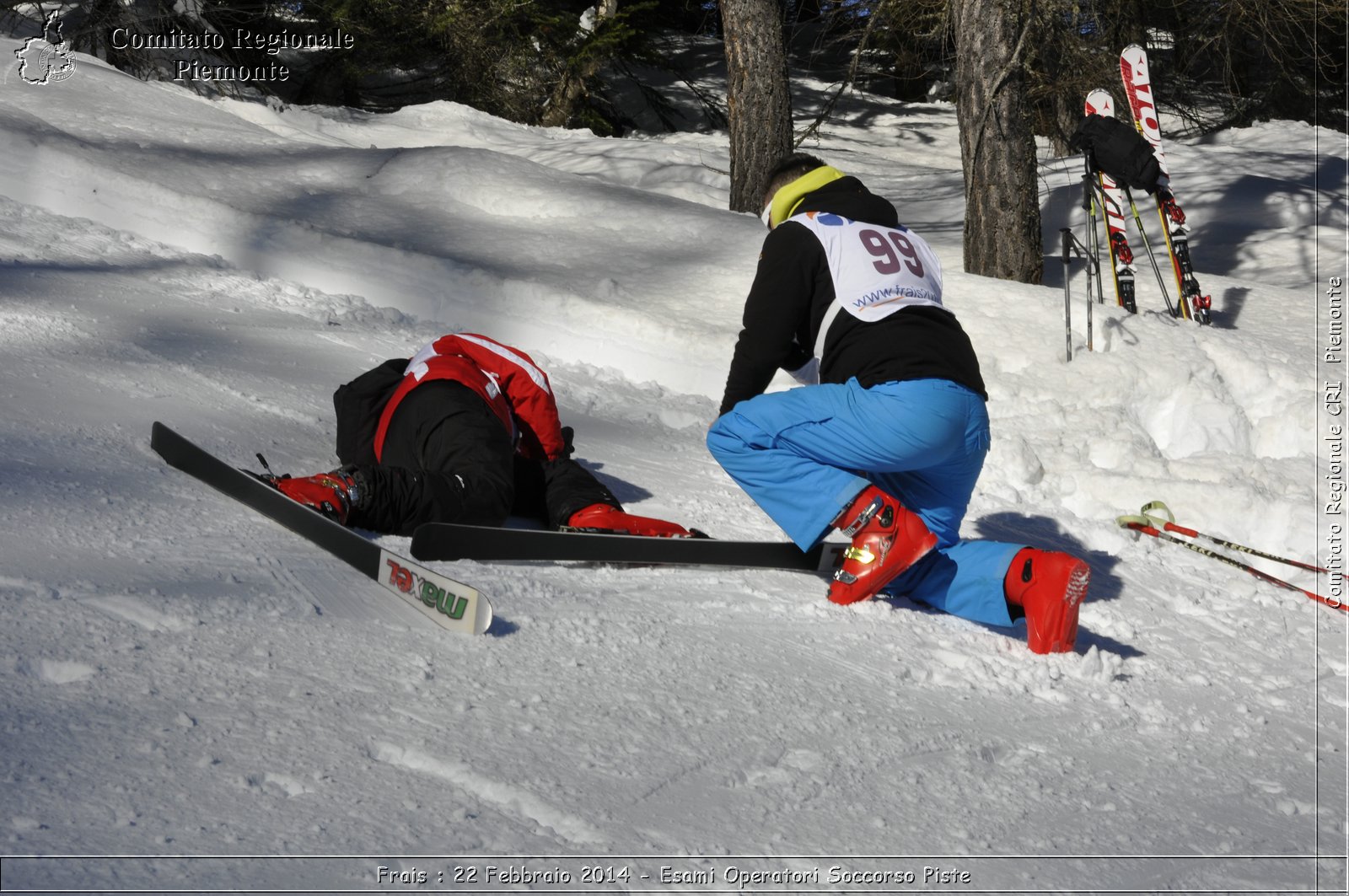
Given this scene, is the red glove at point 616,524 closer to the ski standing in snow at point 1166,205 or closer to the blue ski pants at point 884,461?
the blue ski pants at point 884,461

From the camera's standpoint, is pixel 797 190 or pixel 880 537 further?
pixel 797 190

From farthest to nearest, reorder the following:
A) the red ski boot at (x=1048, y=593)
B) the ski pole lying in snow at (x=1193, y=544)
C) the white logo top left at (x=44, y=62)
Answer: the white logo top left at (x=44, y=62), the ski pole lying in snow at (x=1193, y=544), the red ski boot at (x=1048, y=593)

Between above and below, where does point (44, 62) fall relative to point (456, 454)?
above

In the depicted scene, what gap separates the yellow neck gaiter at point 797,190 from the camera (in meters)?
3.32

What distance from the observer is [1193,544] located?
4.41 metres

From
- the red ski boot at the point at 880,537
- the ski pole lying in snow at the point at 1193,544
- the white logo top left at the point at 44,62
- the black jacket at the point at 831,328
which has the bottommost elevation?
the ski pole lying in snow at the point at 1193,544

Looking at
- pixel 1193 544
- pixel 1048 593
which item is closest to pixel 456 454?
pixel 1048 593

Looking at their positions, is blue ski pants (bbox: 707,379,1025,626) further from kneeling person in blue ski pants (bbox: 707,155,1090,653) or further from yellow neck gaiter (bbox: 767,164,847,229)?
yellow neck gaiter (bbox: 767,164,847,229)

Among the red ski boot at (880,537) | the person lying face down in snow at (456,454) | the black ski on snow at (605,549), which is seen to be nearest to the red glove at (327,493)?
the person lying face down in snow at (456,454)

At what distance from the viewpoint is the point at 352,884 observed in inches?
64.4

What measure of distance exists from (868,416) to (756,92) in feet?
19.2

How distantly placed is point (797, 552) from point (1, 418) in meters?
2.45

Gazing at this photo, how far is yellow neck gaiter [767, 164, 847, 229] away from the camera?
10.9ft

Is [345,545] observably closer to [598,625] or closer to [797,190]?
[598,625]
